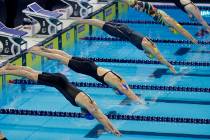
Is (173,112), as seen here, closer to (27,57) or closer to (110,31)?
(110,31)

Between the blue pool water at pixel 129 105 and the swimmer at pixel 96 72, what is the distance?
13.1 inches

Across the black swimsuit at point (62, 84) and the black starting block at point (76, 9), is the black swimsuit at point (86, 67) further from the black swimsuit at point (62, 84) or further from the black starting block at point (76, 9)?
the black starting block at point (76, 9)

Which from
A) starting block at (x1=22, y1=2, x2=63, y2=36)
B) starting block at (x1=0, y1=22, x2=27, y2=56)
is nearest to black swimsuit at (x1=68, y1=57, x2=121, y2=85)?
starting block at (x1=0, y1=22, x2=27, y2=56)

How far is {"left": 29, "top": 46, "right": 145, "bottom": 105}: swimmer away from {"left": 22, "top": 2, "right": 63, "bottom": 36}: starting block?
2120 mm

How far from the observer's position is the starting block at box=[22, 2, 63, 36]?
927cm

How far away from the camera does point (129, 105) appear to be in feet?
24.2

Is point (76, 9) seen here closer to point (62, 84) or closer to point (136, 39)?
point (136, 39)

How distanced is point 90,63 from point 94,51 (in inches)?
123

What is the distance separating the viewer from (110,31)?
25.7ft

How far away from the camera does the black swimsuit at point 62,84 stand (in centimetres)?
593

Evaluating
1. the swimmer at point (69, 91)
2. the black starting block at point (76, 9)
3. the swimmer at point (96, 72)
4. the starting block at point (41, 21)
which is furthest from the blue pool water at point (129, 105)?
the black starting block at point (76, 9)

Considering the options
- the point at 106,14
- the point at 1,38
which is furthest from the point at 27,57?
the point at 106,14

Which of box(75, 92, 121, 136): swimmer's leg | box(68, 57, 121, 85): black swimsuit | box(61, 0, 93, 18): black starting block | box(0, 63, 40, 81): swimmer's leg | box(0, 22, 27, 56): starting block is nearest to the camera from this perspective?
box(75, 92, 121, 136): swimmer's leg

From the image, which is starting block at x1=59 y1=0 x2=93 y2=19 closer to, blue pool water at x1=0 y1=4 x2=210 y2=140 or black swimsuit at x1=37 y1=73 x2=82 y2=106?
blue pool water at x1=0 y1=4 x2=210 y2=140
